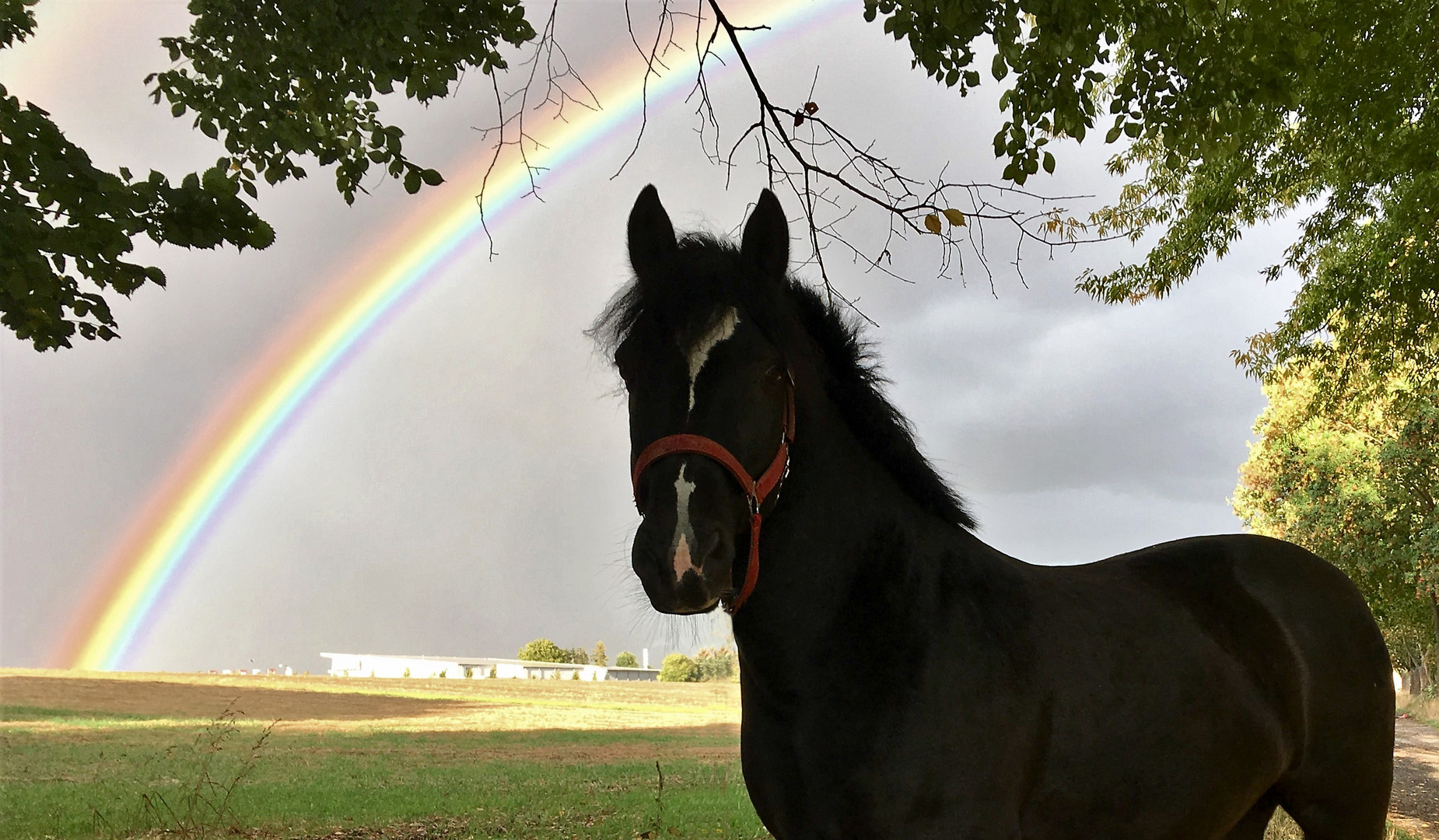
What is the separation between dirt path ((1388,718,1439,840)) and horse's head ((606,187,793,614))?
17.4 feet

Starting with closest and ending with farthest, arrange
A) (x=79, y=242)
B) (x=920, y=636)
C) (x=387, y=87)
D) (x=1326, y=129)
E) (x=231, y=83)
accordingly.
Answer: (x=920, y=636)
(x=79, y=242)
(x=231, y=83)
(x=387, y=87)
(x=1326, y=129)

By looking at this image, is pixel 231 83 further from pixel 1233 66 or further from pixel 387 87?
pixel 1233 66

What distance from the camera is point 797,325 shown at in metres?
2.24

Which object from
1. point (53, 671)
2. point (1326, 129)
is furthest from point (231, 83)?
point (53, 671)

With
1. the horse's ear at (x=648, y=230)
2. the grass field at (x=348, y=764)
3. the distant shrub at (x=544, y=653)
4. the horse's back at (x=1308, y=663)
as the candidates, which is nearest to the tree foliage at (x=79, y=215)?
the horse's ear at (x=648, y=230)

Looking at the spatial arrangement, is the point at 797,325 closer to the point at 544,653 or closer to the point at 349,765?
the point at 349,765

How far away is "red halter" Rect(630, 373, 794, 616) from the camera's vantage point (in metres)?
1.88

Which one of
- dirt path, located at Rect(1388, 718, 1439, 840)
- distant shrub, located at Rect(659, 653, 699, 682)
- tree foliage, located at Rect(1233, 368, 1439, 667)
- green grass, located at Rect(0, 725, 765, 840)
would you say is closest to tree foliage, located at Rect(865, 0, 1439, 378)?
dirt path, located at Rect(1388, 718, 1439, 840)

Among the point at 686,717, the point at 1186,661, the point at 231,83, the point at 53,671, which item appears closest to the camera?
the point at 1186,661

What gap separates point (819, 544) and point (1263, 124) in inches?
332

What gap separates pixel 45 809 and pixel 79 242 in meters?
8.39

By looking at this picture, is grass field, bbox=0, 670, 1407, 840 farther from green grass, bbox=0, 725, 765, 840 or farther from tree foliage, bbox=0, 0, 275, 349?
tree foliage, bbox=0, 0, 275, 349

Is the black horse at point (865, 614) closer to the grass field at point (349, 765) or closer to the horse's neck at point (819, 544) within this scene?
the horse's neck at point (819, 544)

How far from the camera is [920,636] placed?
2.16m
